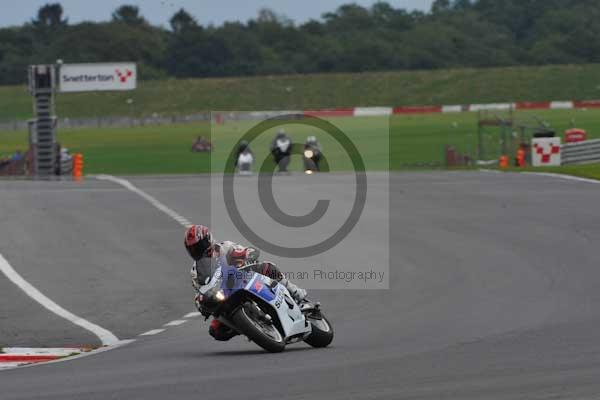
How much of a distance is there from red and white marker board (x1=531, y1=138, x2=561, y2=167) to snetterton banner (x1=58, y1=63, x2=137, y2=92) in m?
16.9

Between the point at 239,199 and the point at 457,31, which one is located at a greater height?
the point at 457,31

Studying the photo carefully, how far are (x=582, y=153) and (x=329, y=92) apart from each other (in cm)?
7583

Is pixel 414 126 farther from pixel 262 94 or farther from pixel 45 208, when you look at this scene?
pixel 45 208

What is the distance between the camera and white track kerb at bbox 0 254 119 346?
1439 centimetres

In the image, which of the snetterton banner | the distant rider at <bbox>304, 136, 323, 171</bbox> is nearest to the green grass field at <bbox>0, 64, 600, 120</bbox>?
the snetterton banner

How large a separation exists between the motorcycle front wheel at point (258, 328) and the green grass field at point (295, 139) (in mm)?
26613

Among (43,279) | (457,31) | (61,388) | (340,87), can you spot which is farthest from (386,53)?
(61,388)

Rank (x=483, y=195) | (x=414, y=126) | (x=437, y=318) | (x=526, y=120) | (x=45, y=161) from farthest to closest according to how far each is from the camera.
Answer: (x=414, y=126), (x=526, y=120), (x=45, y=161), (x=483, y=195), (x=437, y=318)

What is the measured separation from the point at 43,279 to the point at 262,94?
3892 inches

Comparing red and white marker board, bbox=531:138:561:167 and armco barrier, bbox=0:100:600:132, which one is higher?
armco barrier, bbox=0:100:600:132

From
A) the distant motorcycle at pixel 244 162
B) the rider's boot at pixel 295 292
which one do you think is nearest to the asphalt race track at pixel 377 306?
the rider's boot at pixel 295 292

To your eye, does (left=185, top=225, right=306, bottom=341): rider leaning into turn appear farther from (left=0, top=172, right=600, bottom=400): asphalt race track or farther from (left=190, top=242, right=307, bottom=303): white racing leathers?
(left=0, top=172, right=600, bottom=400): asphalt race track

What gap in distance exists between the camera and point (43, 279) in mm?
19500

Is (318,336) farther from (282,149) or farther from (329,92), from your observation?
(329,92)
